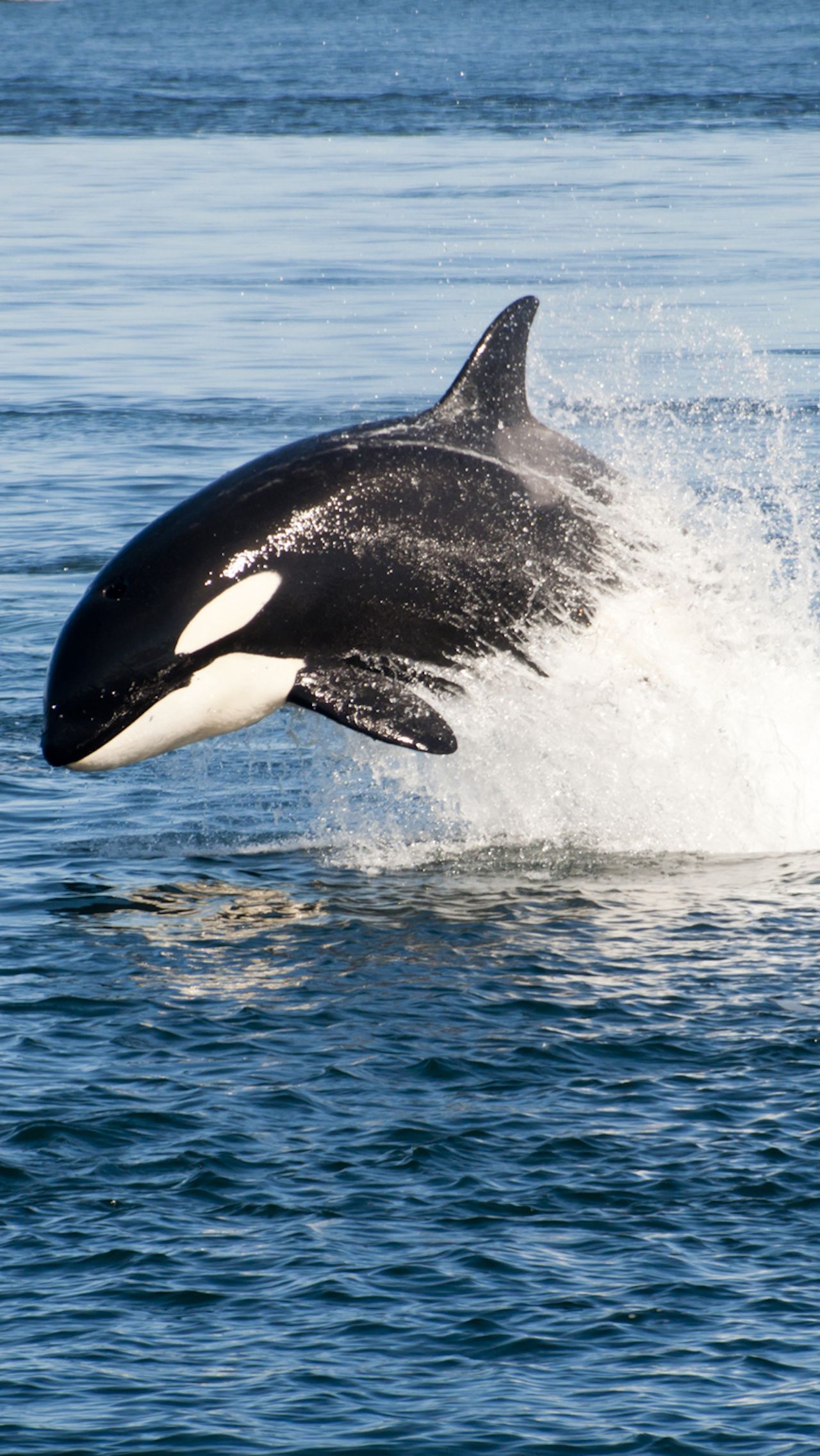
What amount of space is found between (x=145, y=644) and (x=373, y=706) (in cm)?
126

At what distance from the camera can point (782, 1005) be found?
9664 mm

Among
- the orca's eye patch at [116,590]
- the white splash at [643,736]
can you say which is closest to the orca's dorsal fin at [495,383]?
the white splash at [643,736]

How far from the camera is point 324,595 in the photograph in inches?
453

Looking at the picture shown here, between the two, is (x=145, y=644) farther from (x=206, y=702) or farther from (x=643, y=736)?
(x=643, y=736)

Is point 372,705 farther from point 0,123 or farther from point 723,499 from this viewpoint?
point 0,123

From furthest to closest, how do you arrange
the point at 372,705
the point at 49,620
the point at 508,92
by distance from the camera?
the point at 508,92, the point at 49,620, the point at 372,705

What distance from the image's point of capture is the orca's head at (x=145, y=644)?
11297 mm

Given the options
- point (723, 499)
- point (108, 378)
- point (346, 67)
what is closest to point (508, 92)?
point (346, 67)

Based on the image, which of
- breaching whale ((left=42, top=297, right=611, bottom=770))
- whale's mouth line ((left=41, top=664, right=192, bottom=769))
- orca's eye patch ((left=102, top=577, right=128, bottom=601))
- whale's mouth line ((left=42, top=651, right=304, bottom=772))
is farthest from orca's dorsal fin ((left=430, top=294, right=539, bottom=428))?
whale's mouth line ((left=41, top=664, right=192, bottom=769))

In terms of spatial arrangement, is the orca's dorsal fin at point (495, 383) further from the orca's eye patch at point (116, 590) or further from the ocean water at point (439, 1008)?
the orca's eye patch at point (116, 590)

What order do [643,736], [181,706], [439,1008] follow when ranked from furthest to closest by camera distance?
[643,736], [181,706], [439,1008]

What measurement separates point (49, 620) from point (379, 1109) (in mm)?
9846

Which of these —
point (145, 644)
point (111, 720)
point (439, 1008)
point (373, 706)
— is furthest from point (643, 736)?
point (439, 1008)

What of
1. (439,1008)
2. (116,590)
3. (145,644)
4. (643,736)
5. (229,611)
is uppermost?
(116,590)
